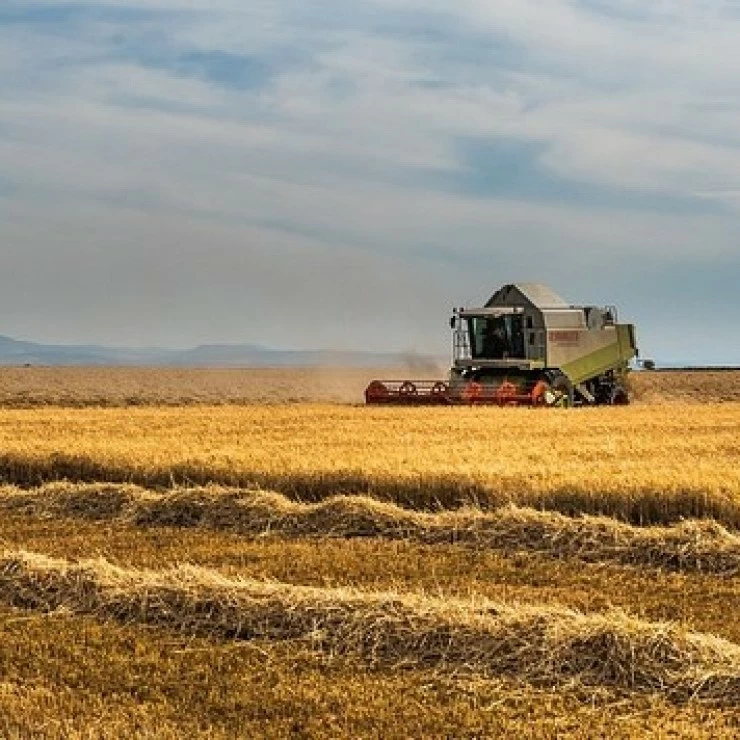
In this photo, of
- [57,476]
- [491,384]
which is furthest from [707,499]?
[491,384]

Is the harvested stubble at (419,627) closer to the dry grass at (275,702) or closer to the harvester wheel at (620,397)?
the dry grass at (275,702)

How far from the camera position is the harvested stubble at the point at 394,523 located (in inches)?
418

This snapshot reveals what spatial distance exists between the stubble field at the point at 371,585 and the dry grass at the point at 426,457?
0.04 meters

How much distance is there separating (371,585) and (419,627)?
1833mm

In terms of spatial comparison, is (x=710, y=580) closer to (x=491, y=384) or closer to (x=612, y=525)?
(x=612, y=525)

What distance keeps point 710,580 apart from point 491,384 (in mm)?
19939

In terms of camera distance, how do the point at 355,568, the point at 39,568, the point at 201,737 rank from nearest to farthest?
the point at 201,737
the point at 39,568
the point at 355,568

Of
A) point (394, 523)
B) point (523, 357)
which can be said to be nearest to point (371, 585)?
point (394, 523)

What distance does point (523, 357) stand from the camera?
97.2 ft

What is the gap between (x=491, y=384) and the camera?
97.2 feet

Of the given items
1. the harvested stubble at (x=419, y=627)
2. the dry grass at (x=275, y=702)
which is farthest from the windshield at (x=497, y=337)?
the dry grass at (x=275, y=702)

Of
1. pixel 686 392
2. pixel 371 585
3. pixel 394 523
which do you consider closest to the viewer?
pixel 371 585

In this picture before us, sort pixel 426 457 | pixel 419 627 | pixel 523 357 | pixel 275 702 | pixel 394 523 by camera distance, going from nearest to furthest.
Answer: pixel 275 702, pixel 419 627, pixel 394 523, pixel 426 457, pixel 523 357

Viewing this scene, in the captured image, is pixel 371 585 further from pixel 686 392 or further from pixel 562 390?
pixel 686 392
